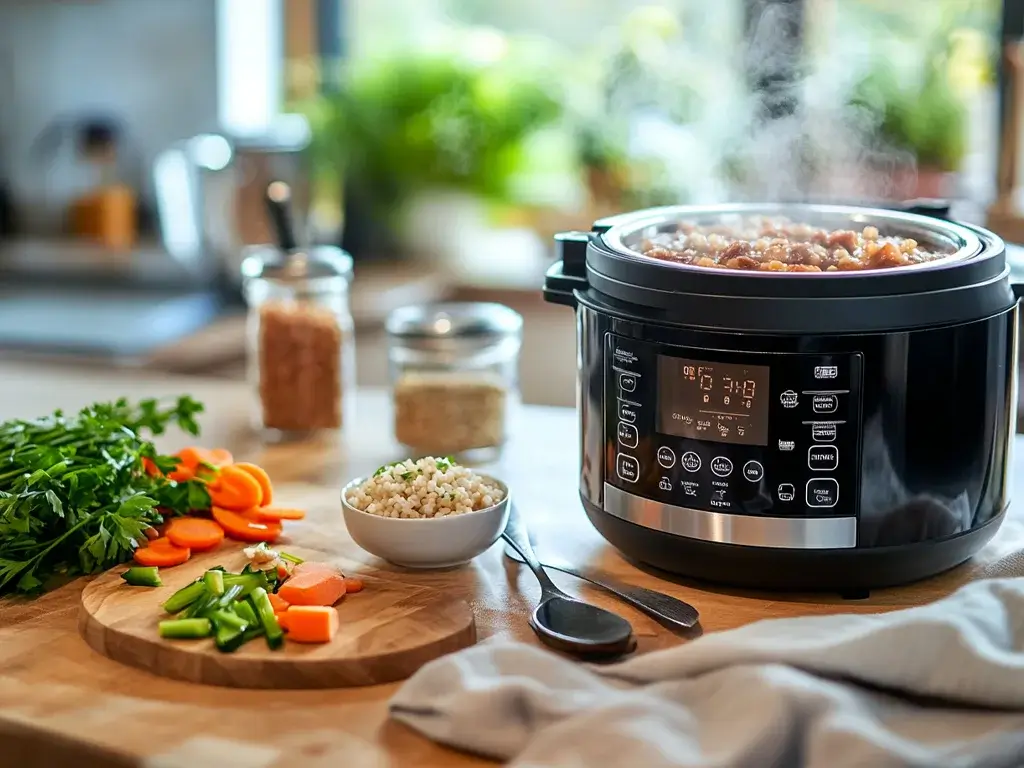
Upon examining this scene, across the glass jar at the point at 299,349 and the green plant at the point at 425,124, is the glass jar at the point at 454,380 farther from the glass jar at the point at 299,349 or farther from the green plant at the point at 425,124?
the green plant at the point at 425,124

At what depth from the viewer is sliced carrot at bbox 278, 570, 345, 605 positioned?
3.36 ft

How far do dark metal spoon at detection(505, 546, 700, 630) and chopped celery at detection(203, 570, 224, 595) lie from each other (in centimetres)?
27

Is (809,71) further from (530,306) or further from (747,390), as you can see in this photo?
(747,390)

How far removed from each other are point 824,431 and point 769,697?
0.26 m

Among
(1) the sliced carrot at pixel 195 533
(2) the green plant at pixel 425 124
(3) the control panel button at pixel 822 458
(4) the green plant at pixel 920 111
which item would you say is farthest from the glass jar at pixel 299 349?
(4) the green plant at pixel 920 111

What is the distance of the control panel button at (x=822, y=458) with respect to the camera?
1016 millimetres

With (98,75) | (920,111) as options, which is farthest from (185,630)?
(98,75)

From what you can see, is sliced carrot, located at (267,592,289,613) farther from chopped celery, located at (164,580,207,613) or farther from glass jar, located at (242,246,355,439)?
glass jar, located at (242,246,355,439)

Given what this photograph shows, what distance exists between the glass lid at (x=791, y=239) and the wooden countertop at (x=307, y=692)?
0.87 ft

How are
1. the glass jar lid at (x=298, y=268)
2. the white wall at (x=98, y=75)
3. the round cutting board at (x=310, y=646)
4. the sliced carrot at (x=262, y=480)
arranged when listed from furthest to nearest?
1. the white wall at (x=98, y=75)
2. the glass jar lid at (x=298, y=268)
3. the sliced carrot at (x=262, y=480)
4. the round cutting board at (x=310, y=646)

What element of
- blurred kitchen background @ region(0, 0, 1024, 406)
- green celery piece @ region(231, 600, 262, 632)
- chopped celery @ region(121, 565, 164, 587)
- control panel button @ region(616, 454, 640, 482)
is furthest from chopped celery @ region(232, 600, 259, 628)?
blurred kitchen background @ region(0, 0, 1024, 406)

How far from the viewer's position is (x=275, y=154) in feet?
8.19

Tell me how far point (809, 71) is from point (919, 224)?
1541mm

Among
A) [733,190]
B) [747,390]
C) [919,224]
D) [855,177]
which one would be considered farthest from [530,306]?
[747,390]
